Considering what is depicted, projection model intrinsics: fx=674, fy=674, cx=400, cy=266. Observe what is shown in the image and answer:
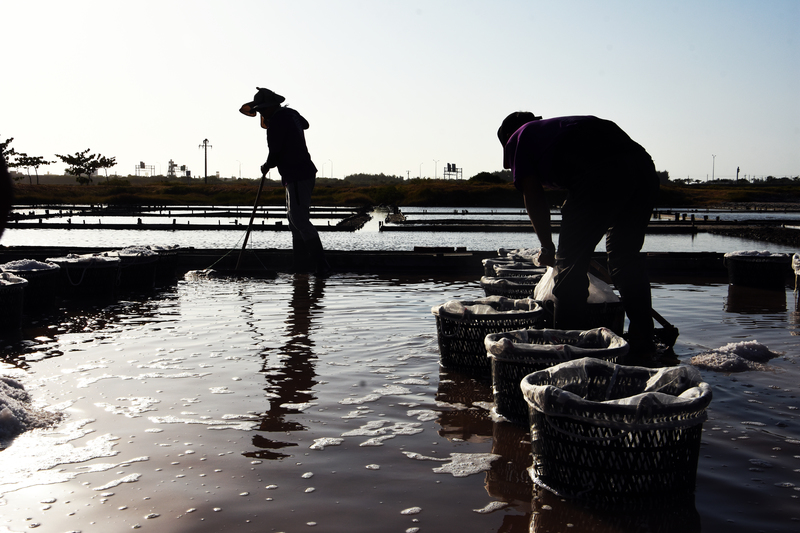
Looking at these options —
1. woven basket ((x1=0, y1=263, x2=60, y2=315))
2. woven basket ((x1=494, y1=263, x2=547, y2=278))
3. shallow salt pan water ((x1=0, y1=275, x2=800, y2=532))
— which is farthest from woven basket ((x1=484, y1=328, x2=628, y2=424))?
woven basket ((x1=0, y1=263, x2=60, y2=315))

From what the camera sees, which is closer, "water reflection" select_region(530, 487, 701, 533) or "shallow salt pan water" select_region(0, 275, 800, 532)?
"water reflection" select_region(530, 487, 701, 533)

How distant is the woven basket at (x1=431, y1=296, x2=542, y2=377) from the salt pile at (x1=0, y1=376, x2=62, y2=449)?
6.82 feet

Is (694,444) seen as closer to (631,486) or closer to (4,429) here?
(631,486)

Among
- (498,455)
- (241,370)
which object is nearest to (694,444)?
(498,455)

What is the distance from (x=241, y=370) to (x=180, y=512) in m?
1.92

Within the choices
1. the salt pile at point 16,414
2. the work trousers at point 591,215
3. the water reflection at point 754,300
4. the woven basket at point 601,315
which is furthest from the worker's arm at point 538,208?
the water reflection at point 754,300

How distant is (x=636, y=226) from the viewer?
3863mm

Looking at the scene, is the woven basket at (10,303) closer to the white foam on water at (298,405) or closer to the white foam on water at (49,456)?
the white foam on water at (49,456)

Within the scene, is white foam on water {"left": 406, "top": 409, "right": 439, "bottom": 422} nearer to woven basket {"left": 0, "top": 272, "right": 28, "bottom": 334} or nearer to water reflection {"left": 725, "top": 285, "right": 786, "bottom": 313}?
woven basket {"left": 0, "top": 272, "right": 28, "bottom": 334}

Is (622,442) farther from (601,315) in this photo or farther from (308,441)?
(601,315)

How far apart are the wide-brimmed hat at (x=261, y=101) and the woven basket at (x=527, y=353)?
5912 millimetres

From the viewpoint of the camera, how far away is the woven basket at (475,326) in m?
3.70

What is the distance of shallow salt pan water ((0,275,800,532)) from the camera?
2.20m

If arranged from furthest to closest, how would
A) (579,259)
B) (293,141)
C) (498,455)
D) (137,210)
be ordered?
(137,210) < (293,141) < (579,259) < (498,455)
